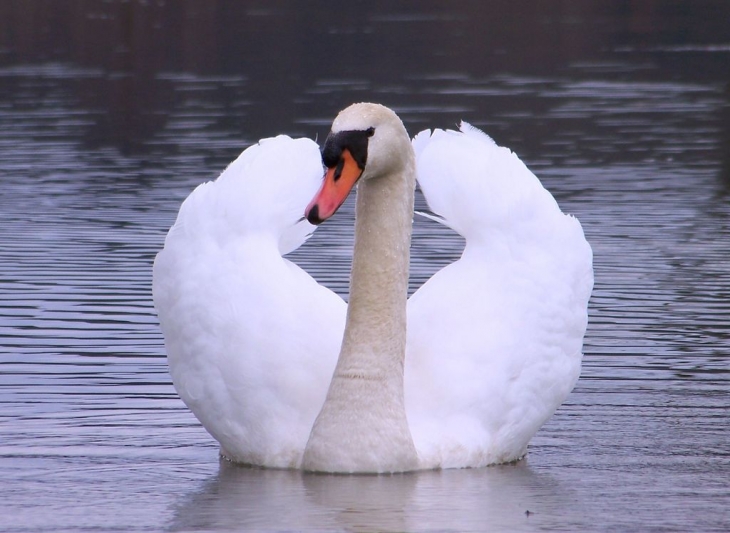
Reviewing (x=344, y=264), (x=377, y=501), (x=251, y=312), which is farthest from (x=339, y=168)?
(x=344, y=264)

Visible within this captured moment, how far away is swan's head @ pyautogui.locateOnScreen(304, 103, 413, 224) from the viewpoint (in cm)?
680

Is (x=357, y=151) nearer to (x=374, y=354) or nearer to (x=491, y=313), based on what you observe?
(x=374, y=354)

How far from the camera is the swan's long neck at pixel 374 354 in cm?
747

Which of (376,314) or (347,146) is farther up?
(347,146)

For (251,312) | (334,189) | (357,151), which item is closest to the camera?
(334,189)

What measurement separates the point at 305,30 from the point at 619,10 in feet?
32.4

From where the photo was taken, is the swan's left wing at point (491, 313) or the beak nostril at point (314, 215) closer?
the beak nostril at point (314, 215)

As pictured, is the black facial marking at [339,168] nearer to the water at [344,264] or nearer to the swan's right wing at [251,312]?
the swan's right wing at [251,312]

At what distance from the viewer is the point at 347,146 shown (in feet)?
23.2

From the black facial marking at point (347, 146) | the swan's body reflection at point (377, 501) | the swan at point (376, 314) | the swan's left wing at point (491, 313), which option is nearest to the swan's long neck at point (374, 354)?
the swan at point (376, 314)

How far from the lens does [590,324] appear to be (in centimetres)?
1078

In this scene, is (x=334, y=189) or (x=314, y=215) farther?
(x=334, y=189)

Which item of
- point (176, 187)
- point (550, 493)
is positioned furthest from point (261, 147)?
point (176, 187)

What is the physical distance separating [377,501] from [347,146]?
144cm
